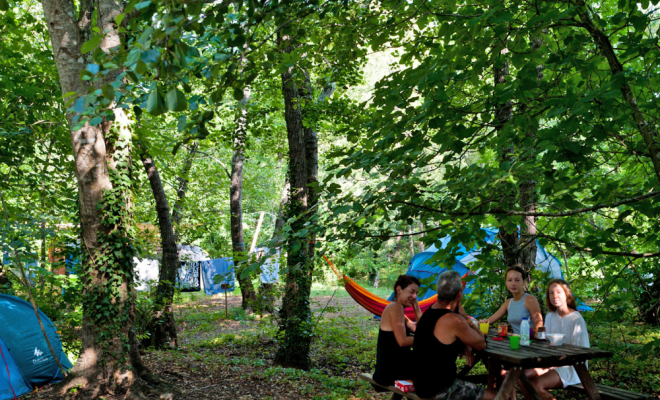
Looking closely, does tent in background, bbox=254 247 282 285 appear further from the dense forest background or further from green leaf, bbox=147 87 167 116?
green leaf, bbox=147 87 167 116

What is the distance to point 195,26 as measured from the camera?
1.49m

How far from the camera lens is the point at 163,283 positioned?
604 centimetres

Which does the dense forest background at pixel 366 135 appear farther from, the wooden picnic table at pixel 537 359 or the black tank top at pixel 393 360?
the black tank top at pixel 393 360

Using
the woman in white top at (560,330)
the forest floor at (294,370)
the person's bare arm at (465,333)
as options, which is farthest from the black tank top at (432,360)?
the forest floor at (294,370)

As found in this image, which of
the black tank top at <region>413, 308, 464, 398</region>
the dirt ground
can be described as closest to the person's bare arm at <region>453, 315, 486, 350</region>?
the black tank top at <region>413, 308, 464, 398</region>

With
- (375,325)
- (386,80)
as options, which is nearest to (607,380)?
(386,80)

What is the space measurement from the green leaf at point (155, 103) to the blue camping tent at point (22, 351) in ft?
12.4

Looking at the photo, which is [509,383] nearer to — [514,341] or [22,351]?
[514,341]

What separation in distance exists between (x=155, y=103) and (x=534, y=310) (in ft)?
9.84

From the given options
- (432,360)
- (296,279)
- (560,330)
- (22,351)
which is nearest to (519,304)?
(560,330)

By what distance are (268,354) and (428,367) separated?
382 centimetres

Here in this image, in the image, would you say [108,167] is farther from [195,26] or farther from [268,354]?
[268,354]

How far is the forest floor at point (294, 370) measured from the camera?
402cm

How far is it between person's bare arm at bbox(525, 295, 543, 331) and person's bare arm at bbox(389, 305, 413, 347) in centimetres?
103
